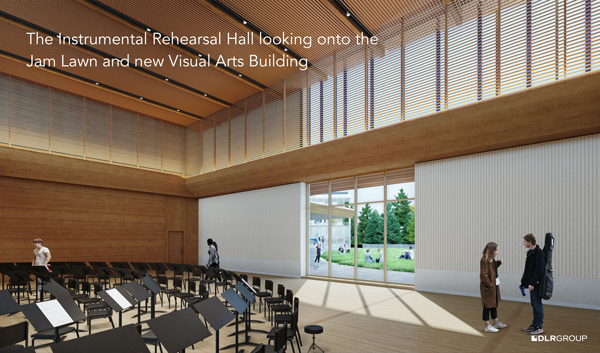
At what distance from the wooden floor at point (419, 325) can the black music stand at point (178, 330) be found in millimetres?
2441

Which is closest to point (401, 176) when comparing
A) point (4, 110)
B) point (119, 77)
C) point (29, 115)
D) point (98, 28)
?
point (98, 28)

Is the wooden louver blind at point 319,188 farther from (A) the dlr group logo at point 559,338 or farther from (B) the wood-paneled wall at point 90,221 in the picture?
(A) the dlr group logo at point 559,338

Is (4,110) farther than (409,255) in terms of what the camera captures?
Yes

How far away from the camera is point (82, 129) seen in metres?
16.1

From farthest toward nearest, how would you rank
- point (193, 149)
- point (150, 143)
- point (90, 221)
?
1. point (193, 149)
2. point (150, 143)
3. point (90, 221)

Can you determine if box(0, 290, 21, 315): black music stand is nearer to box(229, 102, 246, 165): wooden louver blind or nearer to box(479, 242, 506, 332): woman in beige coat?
box(479, 242, 506, 332): woman in beige coat

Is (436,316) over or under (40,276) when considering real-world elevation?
under

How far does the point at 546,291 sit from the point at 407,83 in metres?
6.82

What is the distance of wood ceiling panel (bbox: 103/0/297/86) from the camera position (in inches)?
385

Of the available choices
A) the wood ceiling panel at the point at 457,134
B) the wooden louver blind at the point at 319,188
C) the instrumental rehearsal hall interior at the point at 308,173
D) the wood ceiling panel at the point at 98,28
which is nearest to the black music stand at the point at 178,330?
the instrumental rehearsal hall interior at the point at 308,173

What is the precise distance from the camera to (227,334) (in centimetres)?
659

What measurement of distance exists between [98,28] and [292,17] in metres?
5.63

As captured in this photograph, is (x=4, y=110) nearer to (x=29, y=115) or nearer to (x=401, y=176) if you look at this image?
(x=29, y=115)

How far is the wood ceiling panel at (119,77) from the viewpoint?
11359 millimetres
